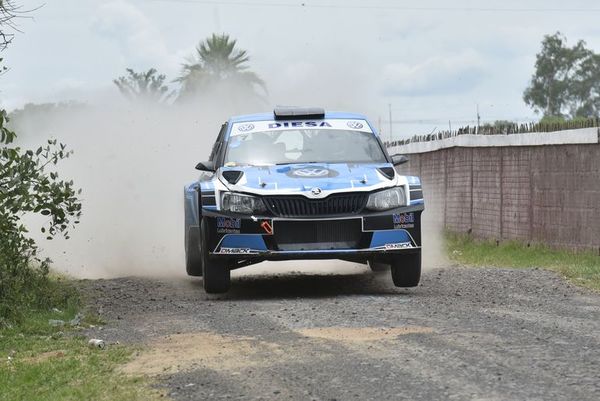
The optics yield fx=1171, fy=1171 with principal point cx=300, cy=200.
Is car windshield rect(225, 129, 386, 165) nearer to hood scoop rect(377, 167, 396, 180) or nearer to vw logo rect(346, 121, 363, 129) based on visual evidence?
vw logo rect(346, 121, 363, 129)

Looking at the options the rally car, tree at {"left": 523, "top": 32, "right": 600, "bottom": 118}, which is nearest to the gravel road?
the rally car

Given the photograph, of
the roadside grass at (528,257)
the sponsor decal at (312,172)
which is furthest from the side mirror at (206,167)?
the roadside grass at (528,257)

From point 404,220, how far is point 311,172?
3.44 feet

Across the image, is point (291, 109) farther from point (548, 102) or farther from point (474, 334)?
point (548, 102)

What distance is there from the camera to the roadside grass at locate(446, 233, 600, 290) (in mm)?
14195

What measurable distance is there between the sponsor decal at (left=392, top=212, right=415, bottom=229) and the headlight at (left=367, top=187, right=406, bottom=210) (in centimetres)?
11

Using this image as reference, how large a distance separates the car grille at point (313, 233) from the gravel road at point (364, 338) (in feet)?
1.73

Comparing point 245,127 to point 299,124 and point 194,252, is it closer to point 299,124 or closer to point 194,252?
point 299,124

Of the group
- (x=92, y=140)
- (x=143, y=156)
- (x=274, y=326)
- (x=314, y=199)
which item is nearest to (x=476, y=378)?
(x=274, y=326)

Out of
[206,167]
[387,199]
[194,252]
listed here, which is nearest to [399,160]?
[387,199]

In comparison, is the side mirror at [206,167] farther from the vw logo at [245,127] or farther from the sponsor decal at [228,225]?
the sponsor decal at [228,225]

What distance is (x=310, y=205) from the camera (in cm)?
1118

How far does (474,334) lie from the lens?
8.64 metres

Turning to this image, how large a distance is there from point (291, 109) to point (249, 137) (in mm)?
703
